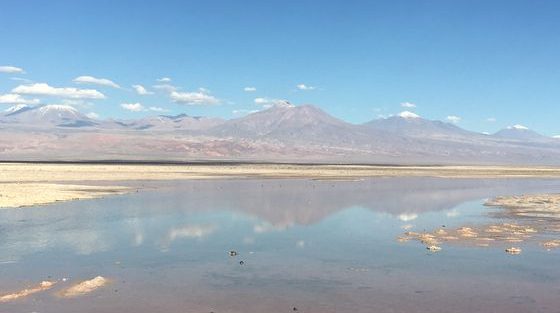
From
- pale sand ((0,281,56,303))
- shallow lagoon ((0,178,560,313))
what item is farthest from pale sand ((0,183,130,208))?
pale sand ((0,281,56,303))

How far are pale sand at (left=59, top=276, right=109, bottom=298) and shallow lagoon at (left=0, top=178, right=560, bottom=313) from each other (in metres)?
0.36

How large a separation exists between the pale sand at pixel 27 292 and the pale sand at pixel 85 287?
793mm

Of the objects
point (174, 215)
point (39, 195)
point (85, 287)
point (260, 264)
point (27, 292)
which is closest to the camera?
point (27, 292)

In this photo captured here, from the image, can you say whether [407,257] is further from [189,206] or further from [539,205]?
[539,205]

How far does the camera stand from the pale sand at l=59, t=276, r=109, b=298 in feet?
51.0

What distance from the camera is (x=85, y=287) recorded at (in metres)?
16.3

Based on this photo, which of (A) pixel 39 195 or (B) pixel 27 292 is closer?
(B) pixel 27 292

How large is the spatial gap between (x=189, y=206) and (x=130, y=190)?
54.8 ft

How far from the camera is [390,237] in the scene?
1029 inches

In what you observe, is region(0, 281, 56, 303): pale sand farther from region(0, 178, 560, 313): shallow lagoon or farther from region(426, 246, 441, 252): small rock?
region(426, 246, 441, 252): small rock

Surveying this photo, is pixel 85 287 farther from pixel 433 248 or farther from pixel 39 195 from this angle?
pixel 39 195

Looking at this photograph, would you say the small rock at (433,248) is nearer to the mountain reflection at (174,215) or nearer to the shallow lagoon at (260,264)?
the shallow lagoon at (260,264)

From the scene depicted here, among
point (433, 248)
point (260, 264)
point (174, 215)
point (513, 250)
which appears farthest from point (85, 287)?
point (174, 215)

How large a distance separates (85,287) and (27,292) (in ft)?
5.22
